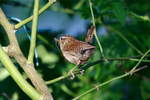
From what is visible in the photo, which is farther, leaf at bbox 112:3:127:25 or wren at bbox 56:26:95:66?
leaf at bbox 112:3:127:25

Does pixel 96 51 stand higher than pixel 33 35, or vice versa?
pixel 33 35

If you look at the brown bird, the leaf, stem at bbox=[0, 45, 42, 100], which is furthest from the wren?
the leaf

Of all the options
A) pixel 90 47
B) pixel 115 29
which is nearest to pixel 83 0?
pixel 115 29

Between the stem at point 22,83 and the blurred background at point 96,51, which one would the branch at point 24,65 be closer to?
the stem at point 22,83

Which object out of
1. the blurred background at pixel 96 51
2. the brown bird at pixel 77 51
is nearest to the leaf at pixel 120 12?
the blurred background at pixel 96 51

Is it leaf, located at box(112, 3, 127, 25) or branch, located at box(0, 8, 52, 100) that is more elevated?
branch, located at box(0, 8, 52, 100)

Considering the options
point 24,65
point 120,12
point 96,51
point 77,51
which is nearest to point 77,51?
point 77,51

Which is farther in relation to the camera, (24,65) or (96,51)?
(96,51)

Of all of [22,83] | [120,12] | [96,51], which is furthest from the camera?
[96,51]

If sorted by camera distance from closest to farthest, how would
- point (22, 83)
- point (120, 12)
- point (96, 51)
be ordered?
point (22, 83) < point (120, 12) < point (96, 51)

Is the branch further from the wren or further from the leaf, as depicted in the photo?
the leaf

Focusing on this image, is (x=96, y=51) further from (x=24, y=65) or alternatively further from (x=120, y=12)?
(x=24, y=65)

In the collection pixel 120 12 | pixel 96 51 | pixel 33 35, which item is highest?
pixel 33 35
